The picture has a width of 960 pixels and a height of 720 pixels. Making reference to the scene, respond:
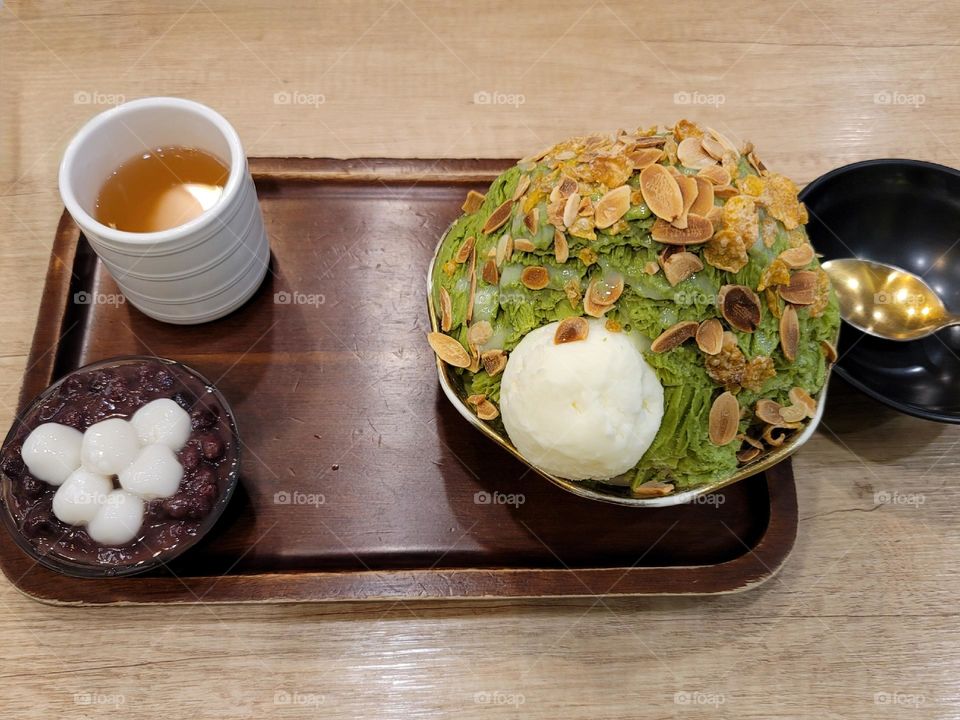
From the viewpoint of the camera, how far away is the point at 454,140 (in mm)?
2195

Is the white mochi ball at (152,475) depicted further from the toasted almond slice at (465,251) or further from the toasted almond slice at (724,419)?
the toasted almond slice at (724,419)

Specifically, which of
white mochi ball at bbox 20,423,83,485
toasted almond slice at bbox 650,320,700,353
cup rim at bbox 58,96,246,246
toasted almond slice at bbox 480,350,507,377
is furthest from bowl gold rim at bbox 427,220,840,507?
white mochi ball at bbox 20,423,83,485

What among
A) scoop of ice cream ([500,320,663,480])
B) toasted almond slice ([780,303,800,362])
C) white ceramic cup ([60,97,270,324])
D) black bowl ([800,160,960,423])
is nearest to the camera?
scoop of ice cream ([500,320,663,480])

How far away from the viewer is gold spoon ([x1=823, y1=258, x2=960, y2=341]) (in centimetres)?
184

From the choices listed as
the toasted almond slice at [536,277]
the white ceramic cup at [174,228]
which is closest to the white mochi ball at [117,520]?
the white ceramic cup at [174,228]

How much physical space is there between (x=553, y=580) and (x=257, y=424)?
786 millimetres

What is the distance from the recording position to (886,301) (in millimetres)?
1872

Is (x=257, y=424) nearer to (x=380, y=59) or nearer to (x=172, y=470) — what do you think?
(x=172, y=470)

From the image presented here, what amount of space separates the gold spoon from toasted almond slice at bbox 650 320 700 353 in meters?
0.75

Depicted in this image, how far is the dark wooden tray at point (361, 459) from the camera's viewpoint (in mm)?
1543

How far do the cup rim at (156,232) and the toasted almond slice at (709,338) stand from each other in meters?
1.03

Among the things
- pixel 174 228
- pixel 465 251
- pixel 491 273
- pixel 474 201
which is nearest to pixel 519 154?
pixel 474 201

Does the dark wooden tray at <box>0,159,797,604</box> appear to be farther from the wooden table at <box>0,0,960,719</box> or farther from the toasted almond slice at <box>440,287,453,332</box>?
the toasted almond slice at <box>440,287,453,332</box>

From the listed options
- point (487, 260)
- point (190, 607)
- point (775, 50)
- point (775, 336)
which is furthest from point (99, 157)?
point (775, 50)
